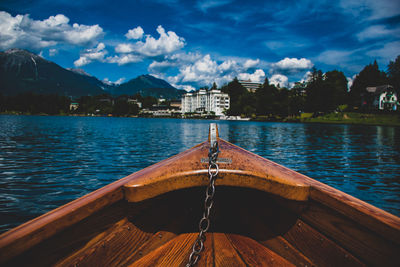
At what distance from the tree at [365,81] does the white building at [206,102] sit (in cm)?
7074

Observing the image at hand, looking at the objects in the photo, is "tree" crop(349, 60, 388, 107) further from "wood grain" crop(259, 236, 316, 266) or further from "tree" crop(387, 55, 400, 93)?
"wood grain" crop(259, 236, 316, 266)

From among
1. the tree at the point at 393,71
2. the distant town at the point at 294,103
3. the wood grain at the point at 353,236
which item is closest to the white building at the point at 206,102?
the distant town at the point at 294,103

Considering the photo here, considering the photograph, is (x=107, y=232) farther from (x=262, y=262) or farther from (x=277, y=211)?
(x=277, y=211)

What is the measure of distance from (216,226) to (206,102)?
151 m

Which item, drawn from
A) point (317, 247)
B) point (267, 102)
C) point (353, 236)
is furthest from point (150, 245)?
point (267, 102)

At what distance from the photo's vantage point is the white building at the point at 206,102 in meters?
141

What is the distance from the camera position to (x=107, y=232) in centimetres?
168

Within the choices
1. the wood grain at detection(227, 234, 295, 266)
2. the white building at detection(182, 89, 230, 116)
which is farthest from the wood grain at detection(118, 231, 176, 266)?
the white building at detection(182, 89, 230, 116)

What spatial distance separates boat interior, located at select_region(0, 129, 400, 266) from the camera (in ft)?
4.30

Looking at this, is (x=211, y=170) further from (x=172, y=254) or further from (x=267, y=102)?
(x=267, y=102)

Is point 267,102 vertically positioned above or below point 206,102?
below

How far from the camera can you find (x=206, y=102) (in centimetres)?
15150

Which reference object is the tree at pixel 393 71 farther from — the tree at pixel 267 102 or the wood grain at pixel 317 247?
the wood grain at pixel 317 247

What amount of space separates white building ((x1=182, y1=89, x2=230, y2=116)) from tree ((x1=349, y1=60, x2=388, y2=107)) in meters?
70.7
